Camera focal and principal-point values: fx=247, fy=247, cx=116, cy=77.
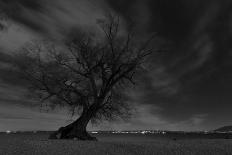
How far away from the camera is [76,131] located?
25.8 meters

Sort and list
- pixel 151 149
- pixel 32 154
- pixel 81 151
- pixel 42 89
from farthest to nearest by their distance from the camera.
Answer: pixel 42 89, pixel 151 149, pixel 81 151, pixel 32 154

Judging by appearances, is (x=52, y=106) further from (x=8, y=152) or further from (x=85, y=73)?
(x=8, y=152)

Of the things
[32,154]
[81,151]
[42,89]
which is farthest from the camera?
[42,89]

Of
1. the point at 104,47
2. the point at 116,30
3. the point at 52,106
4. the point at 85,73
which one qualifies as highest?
the point at 116,30

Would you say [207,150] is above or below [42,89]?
below

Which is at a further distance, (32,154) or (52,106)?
Result: (52,106)

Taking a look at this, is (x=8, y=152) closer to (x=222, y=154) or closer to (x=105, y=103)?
(x=222, y=154)

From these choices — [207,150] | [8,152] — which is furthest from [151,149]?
[8,152]

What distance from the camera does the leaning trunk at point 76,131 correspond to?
25656 millimetres

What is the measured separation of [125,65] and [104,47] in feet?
10.0

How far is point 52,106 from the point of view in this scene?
2653cm

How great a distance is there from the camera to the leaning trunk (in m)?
25.7

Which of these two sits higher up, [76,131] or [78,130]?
[78,130]

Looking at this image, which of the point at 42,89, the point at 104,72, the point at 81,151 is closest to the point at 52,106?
the point at 42,89
